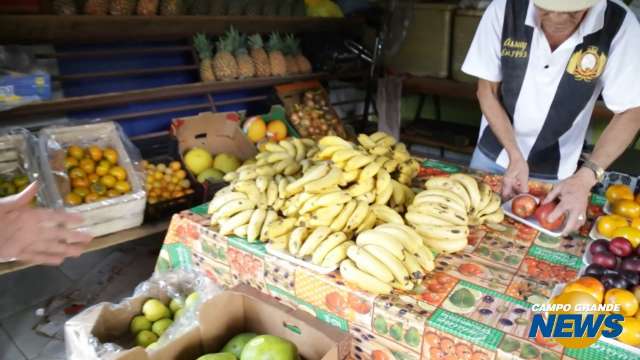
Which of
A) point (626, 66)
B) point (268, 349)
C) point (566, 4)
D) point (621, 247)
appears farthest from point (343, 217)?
point (626, 66)

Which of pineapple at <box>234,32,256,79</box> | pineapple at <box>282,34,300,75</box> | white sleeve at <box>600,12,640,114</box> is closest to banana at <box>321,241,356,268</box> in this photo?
white sleeve at <box>600,12,640,114</box>

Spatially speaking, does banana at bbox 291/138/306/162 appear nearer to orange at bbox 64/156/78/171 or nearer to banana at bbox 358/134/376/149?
banana at bbox 358/134/376/149

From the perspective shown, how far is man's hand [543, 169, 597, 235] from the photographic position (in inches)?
59.5

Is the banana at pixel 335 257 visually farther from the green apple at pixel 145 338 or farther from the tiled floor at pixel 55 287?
the tiled floor at pixel 55 287

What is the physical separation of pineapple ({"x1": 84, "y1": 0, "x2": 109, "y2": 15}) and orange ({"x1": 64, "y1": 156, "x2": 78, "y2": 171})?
97 cm

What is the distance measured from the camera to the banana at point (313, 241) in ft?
4.56

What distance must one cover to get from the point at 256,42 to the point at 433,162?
2070 mm

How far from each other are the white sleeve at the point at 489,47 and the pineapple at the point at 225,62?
201cm

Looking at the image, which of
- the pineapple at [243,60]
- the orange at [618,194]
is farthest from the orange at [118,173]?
the orange at [618,194]

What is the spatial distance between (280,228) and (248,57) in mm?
2478

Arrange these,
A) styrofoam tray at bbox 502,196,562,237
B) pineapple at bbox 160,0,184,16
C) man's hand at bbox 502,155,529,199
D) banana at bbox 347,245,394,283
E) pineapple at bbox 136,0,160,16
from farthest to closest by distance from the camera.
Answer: pineapple at bbox 160,0,184,16 < pineapple at bbox 136,0,160,16 < man's hand at bbox 502,155,529,199 < styrofoam tray at bbox 502,196,562,237 < banana at bbox 347,245,394,283

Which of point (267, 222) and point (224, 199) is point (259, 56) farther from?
point (267, 222)

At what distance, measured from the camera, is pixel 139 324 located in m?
1.55

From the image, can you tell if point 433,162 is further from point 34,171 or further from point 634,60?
point 34,171
